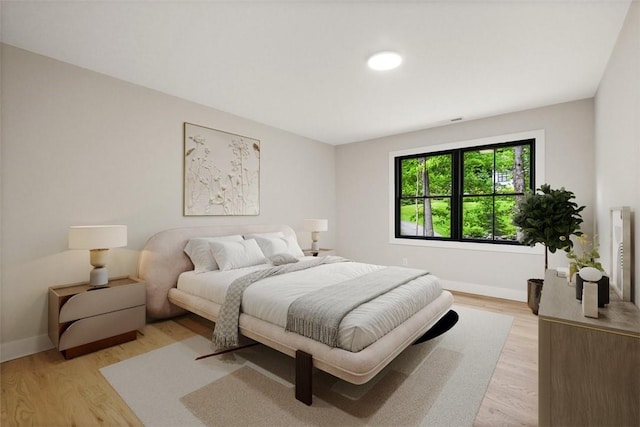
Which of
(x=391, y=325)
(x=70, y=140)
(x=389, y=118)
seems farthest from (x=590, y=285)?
(x=70, y=140)

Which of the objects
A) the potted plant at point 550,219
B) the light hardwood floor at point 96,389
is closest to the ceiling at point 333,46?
the potted plant at point 550,219

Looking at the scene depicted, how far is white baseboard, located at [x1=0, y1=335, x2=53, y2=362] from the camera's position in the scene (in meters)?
2.47

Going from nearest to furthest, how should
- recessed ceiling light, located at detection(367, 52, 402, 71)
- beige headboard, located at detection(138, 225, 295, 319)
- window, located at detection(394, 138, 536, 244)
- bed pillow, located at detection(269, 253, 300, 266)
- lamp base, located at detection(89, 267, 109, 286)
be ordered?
1. recessed ceiling light, located at detection(367, 52, 402, 71)
2. lamp base, located at detection(89, 267, 109, 286)
3. beige headboard, located at detection(138, 225, 295, 319)
4. bed pillow, located at detection(269, 253, 300, 266)
5. window, located at detection(394, 138, 536, 244)

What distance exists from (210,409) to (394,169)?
14.7ft

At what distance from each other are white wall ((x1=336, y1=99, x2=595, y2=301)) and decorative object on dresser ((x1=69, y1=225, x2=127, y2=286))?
399 cm

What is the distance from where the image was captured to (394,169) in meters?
5.31

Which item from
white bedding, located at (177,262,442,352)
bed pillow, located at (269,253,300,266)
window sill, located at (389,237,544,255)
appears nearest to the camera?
white bedding, located at (177,262,442,352)

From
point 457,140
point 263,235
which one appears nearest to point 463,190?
point 457,140

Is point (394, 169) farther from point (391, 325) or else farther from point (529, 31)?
point (391, 325)

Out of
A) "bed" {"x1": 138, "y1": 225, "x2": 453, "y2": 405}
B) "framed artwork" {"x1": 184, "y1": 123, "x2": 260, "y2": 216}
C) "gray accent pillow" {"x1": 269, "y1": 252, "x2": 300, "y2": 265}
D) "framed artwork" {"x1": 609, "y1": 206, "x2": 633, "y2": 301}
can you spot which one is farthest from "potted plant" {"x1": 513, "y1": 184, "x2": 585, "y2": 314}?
"framed artwork" {"x1": 184, "y1": 123, "x2": 260, "y2": 216}

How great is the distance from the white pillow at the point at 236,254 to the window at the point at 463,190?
9.00ft

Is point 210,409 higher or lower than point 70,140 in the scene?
lower

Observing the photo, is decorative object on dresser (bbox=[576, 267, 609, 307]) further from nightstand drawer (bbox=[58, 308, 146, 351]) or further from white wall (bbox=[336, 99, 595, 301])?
nightstand drawer (bbox=[58, 308, 146, 351])

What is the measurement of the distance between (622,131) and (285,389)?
10.1 feet
